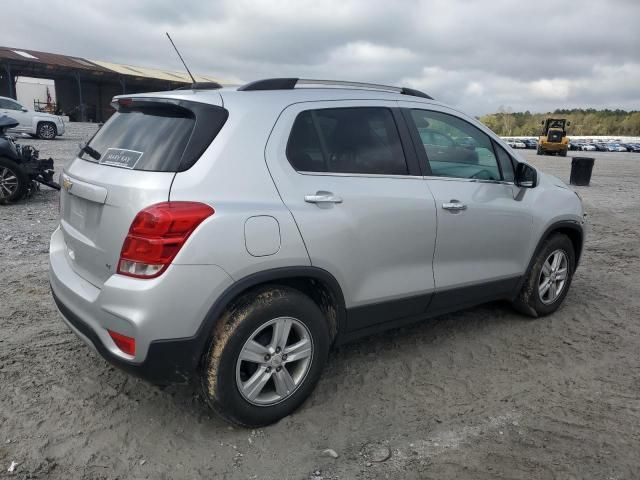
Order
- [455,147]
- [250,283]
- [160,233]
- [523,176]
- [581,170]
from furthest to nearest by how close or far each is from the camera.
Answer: [581,170], [523,176], [455,147], [250,283], [160,233]

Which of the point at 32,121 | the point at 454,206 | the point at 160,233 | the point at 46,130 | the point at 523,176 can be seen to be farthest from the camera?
the point at 46,130

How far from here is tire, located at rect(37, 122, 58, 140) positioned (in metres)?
20.7

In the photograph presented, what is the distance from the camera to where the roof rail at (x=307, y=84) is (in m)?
2.96

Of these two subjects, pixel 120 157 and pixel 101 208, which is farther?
pixel 120 157

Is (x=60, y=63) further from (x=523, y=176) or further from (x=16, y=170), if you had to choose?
(x=523, y=176)

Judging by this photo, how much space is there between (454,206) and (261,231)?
148 centimetres

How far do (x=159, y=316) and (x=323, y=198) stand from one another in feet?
3.40

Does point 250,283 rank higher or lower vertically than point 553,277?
higher

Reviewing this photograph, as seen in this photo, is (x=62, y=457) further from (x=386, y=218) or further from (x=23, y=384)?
(x=386, y=218)

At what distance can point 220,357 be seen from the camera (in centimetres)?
259

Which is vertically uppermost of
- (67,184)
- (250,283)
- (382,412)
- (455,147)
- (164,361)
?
(455,147)

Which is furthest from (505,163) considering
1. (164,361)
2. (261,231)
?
(164,361)

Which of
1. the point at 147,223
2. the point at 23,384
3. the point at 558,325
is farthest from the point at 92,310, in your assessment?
the point at 558,325

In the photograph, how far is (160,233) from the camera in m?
2.39
